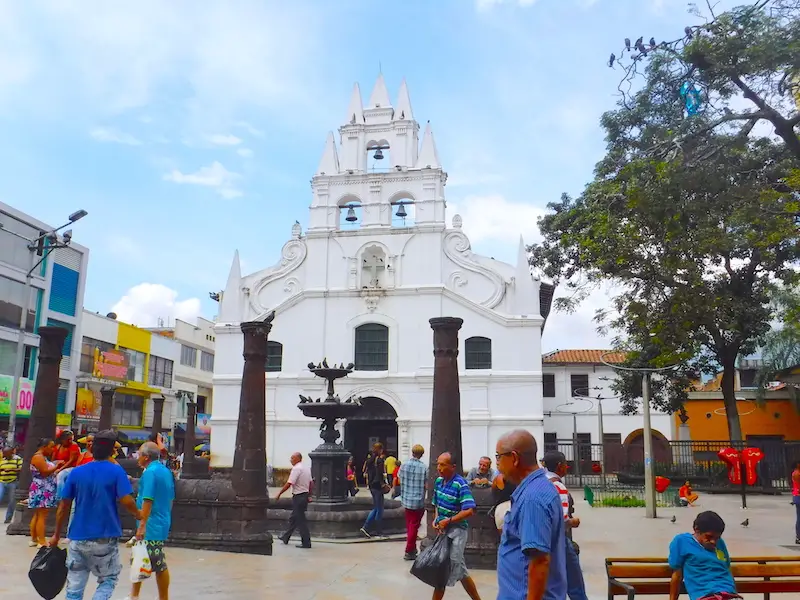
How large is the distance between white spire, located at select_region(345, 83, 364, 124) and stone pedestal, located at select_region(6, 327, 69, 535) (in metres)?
22.4

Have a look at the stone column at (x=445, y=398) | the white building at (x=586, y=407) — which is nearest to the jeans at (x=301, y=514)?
the stone column at (x=445, y=398)

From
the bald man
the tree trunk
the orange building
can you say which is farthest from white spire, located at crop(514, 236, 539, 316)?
the bald man

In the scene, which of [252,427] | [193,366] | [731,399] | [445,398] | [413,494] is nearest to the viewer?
[413,494]

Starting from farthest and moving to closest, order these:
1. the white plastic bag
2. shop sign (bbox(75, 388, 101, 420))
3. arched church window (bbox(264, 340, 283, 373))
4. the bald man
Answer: shop sign (bbox(75, 388, 101, 420))
arched church window (bbox(264, 340, 283, 373))
the white plastic bag
the bald man

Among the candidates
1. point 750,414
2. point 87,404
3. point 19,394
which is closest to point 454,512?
point 19,394

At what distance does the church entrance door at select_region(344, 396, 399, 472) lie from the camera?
91.5ft

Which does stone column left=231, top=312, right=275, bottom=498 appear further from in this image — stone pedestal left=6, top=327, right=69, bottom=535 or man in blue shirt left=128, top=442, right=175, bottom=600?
man in blue shirt left=128, top=442, right=175, bottom=600

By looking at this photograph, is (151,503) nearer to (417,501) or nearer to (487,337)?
(417,501)

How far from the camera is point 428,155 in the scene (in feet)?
99.5

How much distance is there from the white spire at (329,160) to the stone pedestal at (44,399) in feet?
67.1

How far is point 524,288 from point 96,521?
24594 millimetres

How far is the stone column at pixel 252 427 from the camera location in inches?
378

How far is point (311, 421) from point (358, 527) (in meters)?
16.8

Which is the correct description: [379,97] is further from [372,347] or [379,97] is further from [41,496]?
[41,496]
